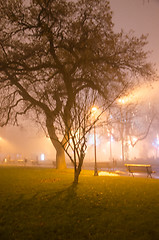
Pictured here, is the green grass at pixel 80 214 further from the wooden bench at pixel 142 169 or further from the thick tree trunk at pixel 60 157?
the thick tree trunk at pixel 60 157

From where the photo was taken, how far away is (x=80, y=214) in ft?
18.4

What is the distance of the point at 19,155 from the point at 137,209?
199 ft

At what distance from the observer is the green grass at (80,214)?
4.55 m

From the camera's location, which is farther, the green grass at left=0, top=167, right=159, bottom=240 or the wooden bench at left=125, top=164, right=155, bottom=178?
the wooden bench at left=125, top=164, right=155, bottom=178

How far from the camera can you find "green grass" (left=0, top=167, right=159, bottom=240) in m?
4.55

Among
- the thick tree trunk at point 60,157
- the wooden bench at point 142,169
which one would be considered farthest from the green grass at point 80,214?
the thick tree trunk at point 60,157

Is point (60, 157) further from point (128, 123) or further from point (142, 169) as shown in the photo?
point (128, 123)

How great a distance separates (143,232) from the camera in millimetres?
4504

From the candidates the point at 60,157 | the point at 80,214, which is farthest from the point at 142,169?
the point at 80,214

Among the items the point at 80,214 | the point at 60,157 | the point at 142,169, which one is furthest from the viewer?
the point at 60,157

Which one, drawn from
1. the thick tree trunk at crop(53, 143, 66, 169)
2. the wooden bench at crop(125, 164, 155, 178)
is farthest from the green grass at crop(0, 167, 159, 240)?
the thick tree trunk at crop(53, 143, 66, 169)

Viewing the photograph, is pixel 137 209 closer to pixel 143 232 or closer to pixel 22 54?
pixel 143 232

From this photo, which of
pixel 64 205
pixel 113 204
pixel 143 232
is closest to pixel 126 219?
pixel 143 232

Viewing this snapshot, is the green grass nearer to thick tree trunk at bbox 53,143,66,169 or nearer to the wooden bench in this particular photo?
the wooden bench
